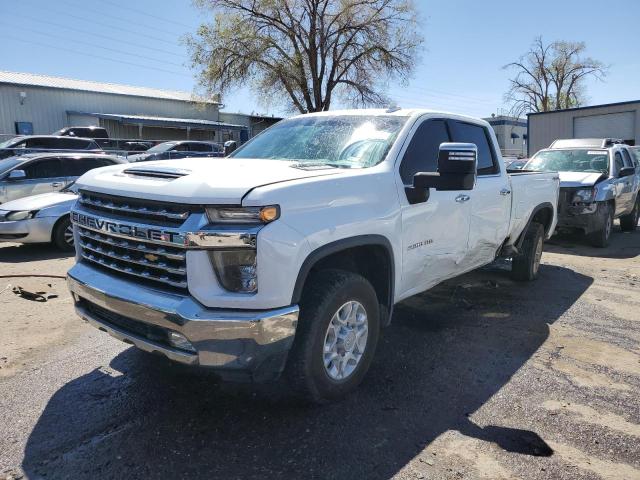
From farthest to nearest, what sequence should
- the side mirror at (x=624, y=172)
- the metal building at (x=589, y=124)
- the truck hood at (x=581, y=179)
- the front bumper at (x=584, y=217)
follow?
the metal building at (x=589, y=124)
the side mirror at (x=624, y=172)
the truck hood at (x=581, y=179)
the front bumper at (x=584, y=217)

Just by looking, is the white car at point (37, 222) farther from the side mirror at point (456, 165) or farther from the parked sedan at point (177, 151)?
the parked sedan at point (177, 151)

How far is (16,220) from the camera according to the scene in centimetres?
796

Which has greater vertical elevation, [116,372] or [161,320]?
[161,320]

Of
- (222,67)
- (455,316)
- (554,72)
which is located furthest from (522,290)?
(554,72)

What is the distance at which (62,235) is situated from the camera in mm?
8273

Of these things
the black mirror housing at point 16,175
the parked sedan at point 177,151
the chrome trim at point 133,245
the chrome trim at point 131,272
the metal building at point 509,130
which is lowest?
the chrome trim at point 131,272

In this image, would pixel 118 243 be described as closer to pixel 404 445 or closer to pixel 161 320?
pixel 161 320

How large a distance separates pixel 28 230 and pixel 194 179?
21.0ft

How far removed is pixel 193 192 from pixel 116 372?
1.84 meters

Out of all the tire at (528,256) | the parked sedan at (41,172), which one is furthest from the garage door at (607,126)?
the parked sedan at (41,172)

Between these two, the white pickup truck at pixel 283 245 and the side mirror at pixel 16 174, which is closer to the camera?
the white pickup truck at pixel 283 245

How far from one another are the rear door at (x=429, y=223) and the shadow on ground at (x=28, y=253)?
624 centimetres

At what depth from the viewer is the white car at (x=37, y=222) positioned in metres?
7.92

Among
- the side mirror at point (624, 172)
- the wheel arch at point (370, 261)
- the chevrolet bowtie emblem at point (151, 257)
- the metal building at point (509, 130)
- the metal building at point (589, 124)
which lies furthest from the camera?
the metal building at point (509, 130)
